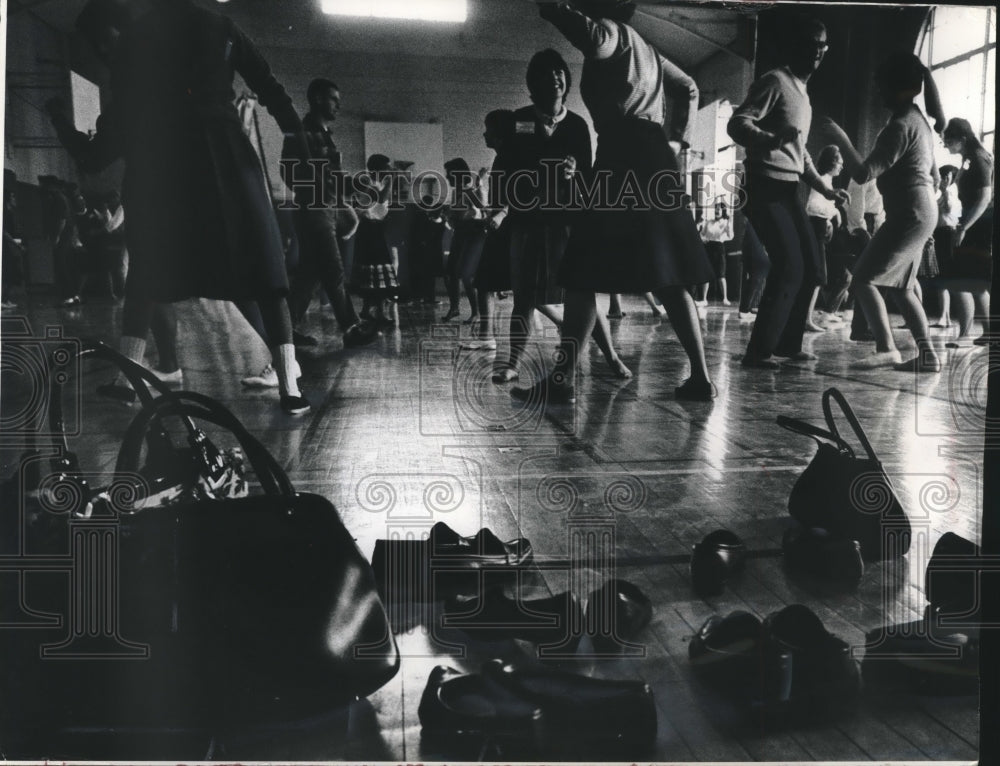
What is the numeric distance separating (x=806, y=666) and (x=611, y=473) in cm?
61

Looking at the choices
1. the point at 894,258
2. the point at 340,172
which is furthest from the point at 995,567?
the point at 340,172

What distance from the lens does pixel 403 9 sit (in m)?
1.97

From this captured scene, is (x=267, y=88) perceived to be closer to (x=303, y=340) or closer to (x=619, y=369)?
(x=303, y=340)

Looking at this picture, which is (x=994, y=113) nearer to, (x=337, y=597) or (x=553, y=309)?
(x=553, y=309)

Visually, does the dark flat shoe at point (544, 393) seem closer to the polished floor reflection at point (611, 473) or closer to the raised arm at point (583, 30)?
the polished floor reflection at point (611, 473)

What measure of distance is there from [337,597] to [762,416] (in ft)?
3.59

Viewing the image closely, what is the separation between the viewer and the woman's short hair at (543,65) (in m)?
1.96

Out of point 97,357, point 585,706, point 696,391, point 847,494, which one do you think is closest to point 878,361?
point 847,494

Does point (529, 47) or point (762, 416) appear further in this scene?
point (762, 416)

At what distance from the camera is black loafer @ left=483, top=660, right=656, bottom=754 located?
1.87 metres

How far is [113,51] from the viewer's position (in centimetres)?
184

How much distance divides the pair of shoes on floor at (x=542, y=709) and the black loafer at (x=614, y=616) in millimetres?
99

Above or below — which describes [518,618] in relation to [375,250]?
below

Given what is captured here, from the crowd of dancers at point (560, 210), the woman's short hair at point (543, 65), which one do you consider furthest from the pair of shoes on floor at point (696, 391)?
the woman's short hair at point (543, 65)
